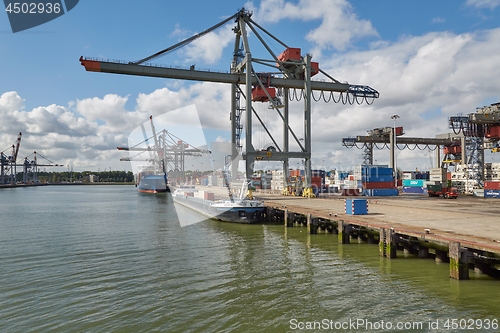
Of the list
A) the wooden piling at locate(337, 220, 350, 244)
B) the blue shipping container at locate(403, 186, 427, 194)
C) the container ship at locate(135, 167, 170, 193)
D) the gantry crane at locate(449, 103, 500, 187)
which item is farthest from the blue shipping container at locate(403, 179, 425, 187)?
the container ship at locate(135, 167, 170, 193)

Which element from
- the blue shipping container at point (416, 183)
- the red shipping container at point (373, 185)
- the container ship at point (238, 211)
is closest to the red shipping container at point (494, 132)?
the blue shipping container at point (416, 183)

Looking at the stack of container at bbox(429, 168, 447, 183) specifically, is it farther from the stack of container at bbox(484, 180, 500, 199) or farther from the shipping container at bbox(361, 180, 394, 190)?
the shipping container at bbox(361, 180, 394, 190)

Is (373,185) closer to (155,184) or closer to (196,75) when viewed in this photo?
(196,75)

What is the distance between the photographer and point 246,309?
11117 millimetres

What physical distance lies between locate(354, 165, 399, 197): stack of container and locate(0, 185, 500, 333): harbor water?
3332 cm

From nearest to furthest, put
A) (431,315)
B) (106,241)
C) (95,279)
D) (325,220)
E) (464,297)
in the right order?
1. (431,315)
2. (464,297)
3. (95,279)
4. (106,241)
5. (325,220)

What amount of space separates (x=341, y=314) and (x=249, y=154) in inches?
1225

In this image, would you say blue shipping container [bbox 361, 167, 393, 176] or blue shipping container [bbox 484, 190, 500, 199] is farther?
blue shipping container [bbox 361, 167, 393, 176]

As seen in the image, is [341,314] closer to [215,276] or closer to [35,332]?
[215,276]

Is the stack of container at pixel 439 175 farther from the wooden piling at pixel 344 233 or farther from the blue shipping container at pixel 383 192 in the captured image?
the wooden piling at pixel 344 233

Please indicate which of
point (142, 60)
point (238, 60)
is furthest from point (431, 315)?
point (238, 60)

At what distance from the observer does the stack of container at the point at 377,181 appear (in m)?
52.4

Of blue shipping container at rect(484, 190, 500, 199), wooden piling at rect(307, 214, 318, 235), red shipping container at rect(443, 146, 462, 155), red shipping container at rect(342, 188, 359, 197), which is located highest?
red shipping container at rect(443, 146, 462, 155)

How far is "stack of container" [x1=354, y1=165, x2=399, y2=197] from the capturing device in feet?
172
